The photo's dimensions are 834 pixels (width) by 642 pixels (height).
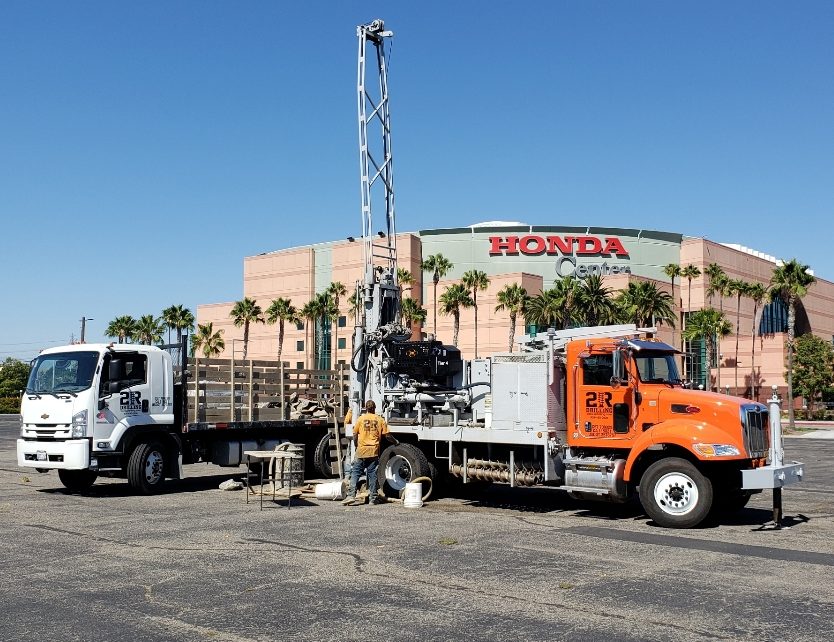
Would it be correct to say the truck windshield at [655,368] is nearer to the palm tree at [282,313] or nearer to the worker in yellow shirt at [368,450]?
the worker in yellow shirt at [368,450]

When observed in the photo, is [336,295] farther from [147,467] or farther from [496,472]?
[496,472]

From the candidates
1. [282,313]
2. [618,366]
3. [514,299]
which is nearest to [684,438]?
[618,366]

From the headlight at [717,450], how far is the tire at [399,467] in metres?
5.18

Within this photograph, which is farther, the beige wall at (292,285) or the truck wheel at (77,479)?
the beige wall at (292,285)

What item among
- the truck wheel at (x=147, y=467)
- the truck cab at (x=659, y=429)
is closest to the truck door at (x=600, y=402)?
the truck cab at (x=659, y=429)

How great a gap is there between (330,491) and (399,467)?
4.46 feet

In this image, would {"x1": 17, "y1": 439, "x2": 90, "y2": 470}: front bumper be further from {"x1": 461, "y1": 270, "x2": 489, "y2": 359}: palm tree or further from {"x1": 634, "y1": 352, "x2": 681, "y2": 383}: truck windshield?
{"x1": 461, "y1": 270, "x2": 489, "y2": 359}: palm tree

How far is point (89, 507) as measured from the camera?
1545cm

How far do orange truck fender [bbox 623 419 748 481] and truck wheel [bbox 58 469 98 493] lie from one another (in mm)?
10974

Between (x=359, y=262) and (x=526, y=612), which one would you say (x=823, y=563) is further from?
(x=359, y=262)

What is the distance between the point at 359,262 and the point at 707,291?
34891 mm

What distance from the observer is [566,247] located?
307 ft

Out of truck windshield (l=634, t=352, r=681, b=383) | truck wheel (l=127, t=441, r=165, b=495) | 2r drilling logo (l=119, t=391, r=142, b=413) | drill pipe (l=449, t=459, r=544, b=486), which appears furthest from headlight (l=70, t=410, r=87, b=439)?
truck windshield (l=634, t=352, r=681, b=383)

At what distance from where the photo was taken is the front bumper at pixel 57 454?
16.5 metres
